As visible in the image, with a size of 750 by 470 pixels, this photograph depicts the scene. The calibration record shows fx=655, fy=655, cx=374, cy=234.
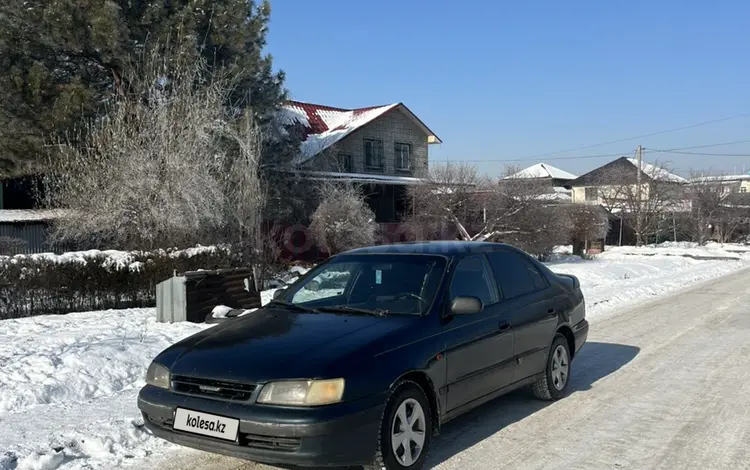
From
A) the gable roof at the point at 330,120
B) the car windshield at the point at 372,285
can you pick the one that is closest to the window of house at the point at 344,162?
the gable roof at the point at 330,120

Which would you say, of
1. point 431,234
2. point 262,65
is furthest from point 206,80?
point 431,234

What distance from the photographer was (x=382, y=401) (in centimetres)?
413

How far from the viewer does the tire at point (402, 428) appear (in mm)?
4156

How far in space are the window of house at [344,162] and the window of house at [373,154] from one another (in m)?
1.31

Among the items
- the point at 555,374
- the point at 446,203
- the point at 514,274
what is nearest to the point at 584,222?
the point at 446,203

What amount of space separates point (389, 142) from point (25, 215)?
17.4 m

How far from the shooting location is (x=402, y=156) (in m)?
34.0

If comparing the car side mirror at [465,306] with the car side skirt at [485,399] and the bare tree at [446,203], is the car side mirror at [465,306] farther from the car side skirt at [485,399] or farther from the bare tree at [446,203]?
the bare tree at [446,203]

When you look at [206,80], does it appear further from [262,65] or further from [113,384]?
[113,384]

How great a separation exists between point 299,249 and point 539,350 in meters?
16.4

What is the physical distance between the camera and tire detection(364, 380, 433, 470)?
4.16 meters

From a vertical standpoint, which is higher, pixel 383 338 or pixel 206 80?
pixel 206 80

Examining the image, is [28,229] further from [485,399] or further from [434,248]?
[485,399]

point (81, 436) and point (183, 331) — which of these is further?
point (183, 331)
